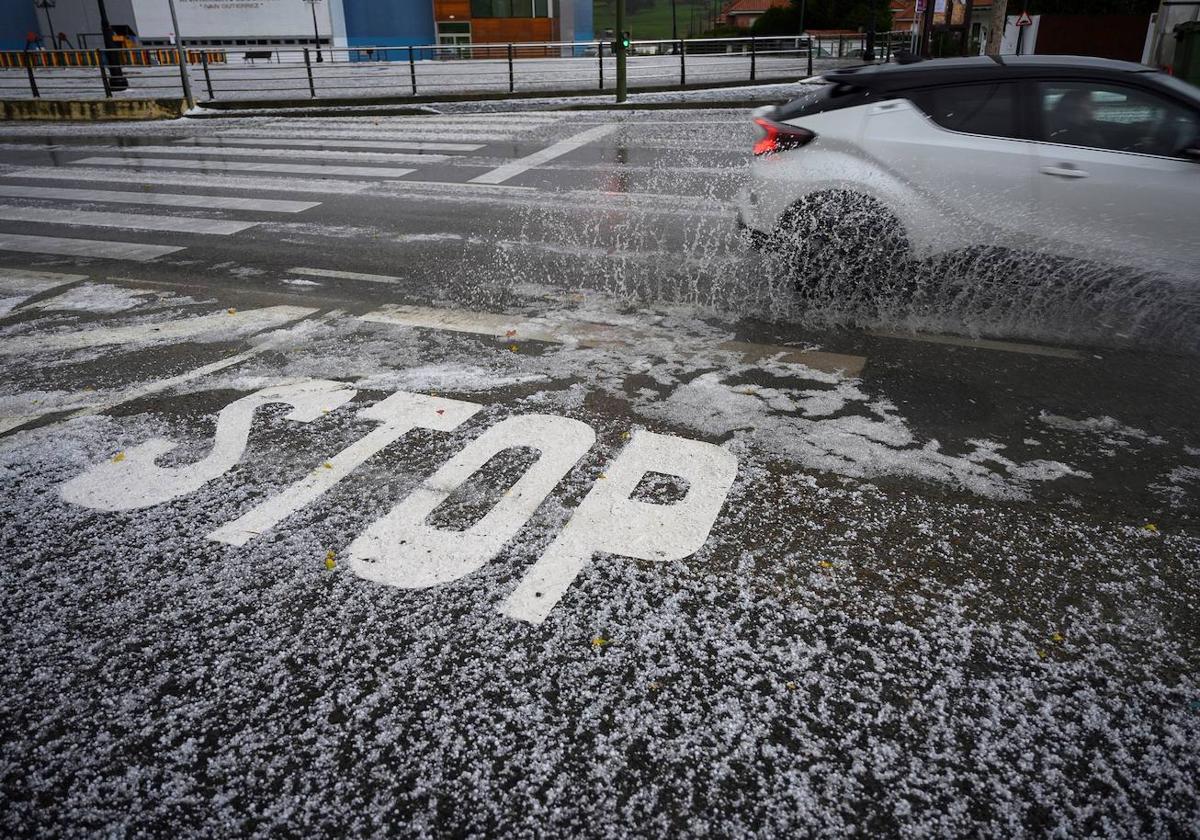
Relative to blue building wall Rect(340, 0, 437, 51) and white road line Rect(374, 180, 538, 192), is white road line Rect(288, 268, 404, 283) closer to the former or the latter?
white road line Rect(374, 180, 538, 192)

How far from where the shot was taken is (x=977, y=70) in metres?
5.30

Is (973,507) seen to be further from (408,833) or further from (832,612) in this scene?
(408,833)

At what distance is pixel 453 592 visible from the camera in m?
2.78

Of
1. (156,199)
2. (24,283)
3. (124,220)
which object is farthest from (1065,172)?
(156,199)

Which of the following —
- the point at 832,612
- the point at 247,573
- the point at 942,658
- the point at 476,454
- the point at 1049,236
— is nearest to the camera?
the point at 942,658

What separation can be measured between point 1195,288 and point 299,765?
5.64 metres

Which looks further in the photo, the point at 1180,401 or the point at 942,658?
the point at 1180,401

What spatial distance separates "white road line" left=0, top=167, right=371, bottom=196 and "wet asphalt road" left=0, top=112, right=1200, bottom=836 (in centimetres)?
440

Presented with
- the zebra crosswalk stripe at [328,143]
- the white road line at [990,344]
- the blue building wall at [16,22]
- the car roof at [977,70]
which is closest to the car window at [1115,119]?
the car roof at [977,70]

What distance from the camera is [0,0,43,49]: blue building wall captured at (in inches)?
2184

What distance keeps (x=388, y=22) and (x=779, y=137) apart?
5786 cm

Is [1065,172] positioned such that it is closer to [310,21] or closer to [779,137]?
[779,137]

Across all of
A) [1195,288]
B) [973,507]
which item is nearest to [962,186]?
[1195,288]

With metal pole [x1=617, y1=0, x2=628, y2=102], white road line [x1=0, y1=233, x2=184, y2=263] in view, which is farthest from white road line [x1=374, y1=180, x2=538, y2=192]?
metal pole [x1=617, y1=0, x2=628, y2=102]
